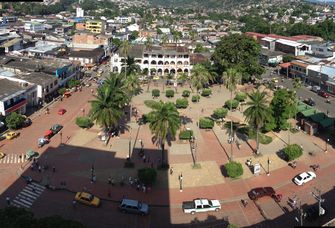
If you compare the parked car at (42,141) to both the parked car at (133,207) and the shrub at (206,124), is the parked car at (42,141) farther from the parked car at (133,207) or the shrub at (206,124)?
the shrub at (206,124)

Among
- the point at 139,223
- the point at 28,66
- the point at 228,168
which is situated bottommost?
the point at 139,223

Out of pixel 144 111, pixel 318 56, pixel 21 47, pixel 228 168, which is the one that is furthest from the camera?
pixel 21 47

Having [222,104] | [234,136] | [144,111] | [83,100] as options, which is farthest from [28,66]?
[234,136]

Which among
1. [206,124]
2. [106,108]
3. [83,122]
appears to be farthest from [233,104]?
[106,108]

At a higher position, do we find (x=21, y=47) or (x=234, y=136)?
(x=21, y=47)

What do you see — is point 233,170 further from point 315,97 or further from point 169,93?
point 315,97

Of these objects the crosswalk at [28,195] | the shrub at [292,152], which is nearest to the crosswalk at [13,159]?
the crosswalk at [28,195]

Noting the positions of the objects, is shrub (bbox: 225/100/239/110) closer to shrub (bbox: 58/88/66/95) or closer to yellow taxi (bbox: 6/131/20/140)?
shrub (bbox: 58/88/66/95)

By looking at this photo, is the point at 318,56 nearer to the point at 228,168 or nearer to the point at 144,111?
the point at 144,111
